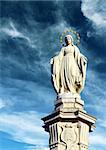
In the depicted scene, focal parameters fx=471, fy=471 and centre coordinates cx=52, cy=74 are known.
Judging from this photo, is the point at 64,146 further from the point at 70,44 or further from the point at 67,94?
the point at 70,44

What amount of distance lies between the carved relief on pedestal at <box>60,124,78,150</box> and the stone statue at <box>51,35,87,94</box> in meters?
1.37

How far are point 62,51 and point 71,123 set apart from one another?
114 inches

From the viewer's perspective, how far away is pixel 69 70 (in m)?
16.7

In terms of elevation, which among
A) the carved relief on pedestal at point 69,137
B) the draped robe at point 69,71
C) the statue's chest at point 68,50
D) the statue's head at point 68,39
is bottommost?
the carved relief on pedestal at point 69,137

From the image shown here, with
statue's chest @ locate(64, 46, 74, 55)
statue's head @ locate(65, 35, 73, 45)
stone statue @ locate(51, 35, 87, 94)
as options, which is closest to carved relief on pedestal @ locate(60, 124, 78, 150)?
stone statue @ locate(51, 35, 87, 94)

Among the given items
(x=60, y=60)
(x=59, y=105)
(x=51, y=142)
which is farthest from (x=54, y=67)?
(x=51, y=142)

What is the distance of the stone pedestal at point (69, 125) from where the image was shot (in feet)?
51.4

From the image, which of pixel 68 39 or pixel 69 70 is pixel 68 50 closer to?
pixel 68 39

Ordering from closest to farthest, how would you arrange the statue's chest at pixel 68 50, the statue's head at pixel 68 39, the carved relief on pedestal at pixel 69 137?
the carved relief on pedestal at pixel 69 137, the statue's chest at pixel 68 50, the statue's head at pixel 68 39

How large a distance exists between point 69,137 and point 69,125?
422mm

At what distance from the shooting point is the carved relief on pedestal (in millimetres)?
15609

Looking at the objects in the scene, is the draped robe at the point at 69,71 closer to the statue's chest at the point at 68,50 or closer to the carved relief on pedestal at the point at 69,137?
the statue's chest at the point at 68,50

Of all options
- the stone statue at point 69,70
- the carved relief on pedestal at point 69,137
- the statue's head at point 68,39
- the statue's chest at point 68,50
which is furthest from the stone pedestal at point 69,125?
the statue's head at point 68,39

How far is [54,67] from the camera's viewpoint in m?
17.0
